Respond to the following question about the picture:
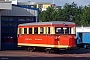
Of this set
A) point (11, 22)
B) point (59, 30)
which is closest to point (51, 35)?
point (59, 30)

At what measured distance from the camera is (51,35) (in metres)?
31.0

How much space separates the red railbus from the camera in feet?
101

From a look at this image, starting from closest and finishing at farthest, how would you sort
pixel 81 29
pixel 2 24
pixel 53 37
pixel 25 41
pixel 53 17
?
pixel 53 37, pixel 25 41, pixel 2 24, pixel 81 29, pixel 53 17

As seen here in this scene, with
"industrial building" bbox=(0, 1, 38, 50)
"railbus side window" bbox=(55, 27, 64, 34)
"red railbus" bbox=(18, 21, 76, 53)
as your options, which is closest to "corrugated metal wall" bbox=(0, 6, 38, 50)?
"industrial building" bbox=(0, 1, 38, 50)

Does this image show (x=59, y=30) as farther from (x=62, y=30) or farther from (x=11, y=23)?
(x=11, y=23)

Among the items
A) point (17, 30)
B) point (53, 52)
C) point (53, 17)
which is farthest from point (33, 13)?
point (53, 17)

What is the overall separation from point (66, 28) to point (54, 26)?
3.87 feet

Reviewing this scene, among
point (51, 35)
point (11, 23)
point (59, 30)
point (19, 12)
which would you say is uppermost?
point (19, 12)

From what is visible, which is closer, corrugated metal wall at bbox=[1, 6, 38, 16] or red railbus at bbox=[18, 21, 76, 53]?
red railbus at bbox=[18, 21, 76, 53]

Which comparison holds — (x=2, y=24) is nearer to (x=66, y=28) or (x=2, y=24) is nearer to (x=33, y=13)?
(x=33, y=13)

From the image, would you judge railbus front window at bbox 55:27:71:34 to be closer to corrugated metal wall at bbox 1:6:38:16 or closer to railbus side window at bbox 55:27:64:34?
railbus side window at bbox 55:27:64:34

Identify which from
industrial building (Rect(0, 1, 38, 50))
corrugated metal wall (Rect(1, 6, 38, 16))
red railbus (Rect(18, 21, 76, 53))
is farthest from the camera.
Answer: corrugated metal wall (Rect(1, 6, 38, 16))

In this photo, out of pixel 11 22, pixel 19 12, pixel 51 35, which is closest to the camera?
pixel 51 35

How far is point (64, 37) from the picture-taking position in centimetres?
3084
